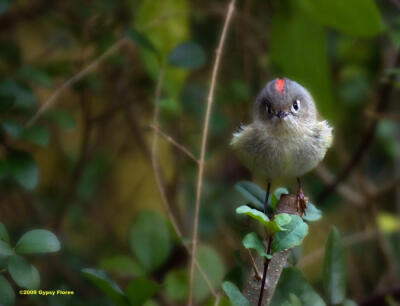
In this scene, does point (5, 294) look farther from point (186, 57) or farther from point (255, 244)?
point (186, 57)

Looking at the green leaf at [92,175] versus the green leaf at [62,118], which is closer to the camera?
the green leaf at [62,118]

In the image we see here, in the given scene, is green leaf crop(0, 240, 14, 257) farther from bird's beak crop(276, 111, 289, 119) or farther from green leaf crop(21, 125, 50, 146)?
bird's beak crop(276, 111, 289, 119)

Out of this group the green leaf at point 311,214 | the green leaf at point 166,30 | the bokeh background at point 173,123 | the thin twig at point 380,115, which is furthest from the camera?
the thin twig at point 380,115

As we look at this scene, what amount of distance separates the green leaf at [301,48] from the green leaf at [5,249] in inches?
63.2

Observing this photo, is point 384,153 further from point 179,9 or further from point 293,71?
point 179,9

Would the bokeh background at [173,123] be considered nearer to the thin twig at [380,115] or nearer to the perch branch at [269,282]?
the thin twig at [380,115]

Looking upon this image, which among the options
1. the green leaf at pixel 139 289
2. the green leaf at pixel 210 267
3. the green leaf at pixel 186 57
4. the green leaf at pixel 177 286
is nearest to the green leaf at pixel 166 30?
the green leaf at pixel 186 57

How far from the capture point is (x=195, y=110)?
3.66m

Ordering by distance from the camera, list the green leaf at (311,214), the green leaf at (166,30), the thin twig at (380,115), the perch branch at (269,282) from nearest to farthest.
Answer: the perch branch at (269,282), the green leaf at (311,214), the green leaf at (166,30), the thin twig at (380,115)

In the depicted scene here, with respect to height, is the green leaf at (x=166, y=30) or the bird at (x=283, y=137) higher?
the green leaf at (x=166, y=30)

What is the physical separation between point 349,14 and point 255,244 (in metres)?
1.19

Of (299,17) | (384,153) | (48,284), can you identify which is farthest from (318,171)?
(48,284)

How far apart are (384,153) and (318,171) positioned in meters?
0.72

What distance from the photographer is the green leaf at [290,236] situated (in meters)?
1.53
